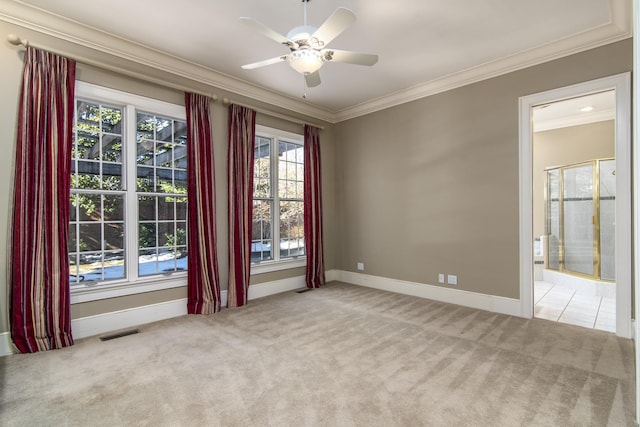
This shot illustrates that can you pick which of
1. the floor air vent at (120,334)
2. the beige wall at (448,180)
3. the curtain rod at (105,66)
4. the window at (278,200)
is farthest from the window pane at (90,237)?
the beige wall at (448,180)

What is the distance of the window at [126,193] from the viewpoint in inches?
129

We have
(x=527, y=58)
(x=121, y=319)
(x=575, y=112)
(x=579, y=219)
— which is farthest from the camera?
(x=579, y=219)

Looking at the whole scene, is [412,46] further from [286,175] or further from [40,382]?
[40,382]

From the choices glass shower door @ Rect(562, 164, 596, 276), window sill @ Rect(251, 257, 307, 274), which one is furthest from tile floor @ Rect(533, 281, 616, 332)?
window sill @ Rect(251, 257, 307, 274)

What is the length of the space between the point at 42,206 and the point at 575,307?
6.19 metres

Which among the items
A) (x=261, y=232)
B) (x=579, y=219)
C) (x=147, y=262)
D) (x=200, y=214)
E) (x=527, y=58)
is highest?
(x=527, y=58)

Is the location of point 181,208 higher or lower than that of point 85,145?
lower

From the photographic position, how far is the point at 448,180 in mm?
4371

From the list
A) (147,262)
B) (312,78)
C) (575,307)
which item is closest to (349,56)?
(312,78)

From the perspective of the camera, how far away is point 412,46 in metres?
3.49

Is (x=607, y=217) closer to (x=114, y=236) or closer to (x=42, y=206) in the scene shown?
(x=114, y=236)

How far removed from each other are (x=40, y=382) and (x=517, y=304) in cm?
462

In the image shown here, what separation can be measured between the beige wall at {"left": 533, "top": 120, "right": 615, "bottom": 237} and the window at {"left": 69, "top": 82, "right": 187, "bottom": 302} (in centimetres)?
606

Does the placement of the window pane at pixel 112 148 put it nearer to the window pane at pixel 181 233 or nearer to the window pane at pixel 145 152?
the window pane at pixel 145 152
